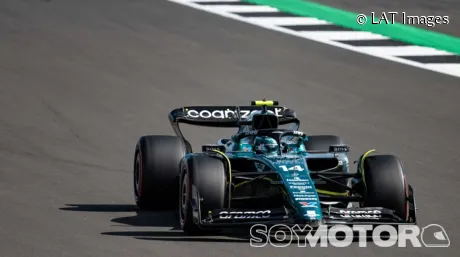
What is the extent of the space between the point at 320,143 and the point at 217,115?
1.44 m

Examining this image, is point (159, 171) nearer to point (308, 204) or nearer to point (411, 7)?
point (308, 204)

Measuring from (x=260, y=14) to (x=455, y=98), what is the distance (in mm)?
6727

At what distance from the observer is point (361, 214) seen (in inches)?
558

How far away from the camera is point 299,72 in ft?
83.7

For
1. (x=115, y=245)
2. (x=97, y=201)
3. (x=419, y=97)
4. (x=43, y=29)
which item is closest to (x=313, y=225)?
(x=115, y=245)

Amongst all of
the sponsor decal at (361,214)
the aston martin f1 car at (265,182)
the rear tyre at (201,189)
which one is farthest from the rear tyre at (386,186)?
the rear tyre at (201,189)

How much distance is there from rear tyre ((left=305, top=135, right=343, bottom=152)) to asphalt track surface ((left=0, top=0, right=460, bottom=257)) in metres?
1.41

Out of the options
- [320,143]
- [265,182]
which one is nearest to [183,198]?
[265,182]

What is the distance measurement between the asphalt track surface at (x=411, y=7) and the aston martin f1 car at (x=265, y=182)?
12.6 meters

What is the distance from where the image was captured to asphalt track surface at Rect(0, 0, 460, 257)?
14789mm

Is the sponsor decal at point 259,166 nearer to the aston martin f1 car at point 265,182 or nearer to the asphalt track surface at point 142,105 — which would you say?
the aston martin f1 car at point 265,182

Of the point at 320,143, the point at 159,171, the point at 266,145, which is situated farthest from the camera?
the point at 320,143

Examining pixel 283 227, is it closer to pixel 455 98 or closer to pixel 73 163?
pixel 73 163

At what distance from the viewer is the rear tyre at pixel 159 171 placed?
635 inches
